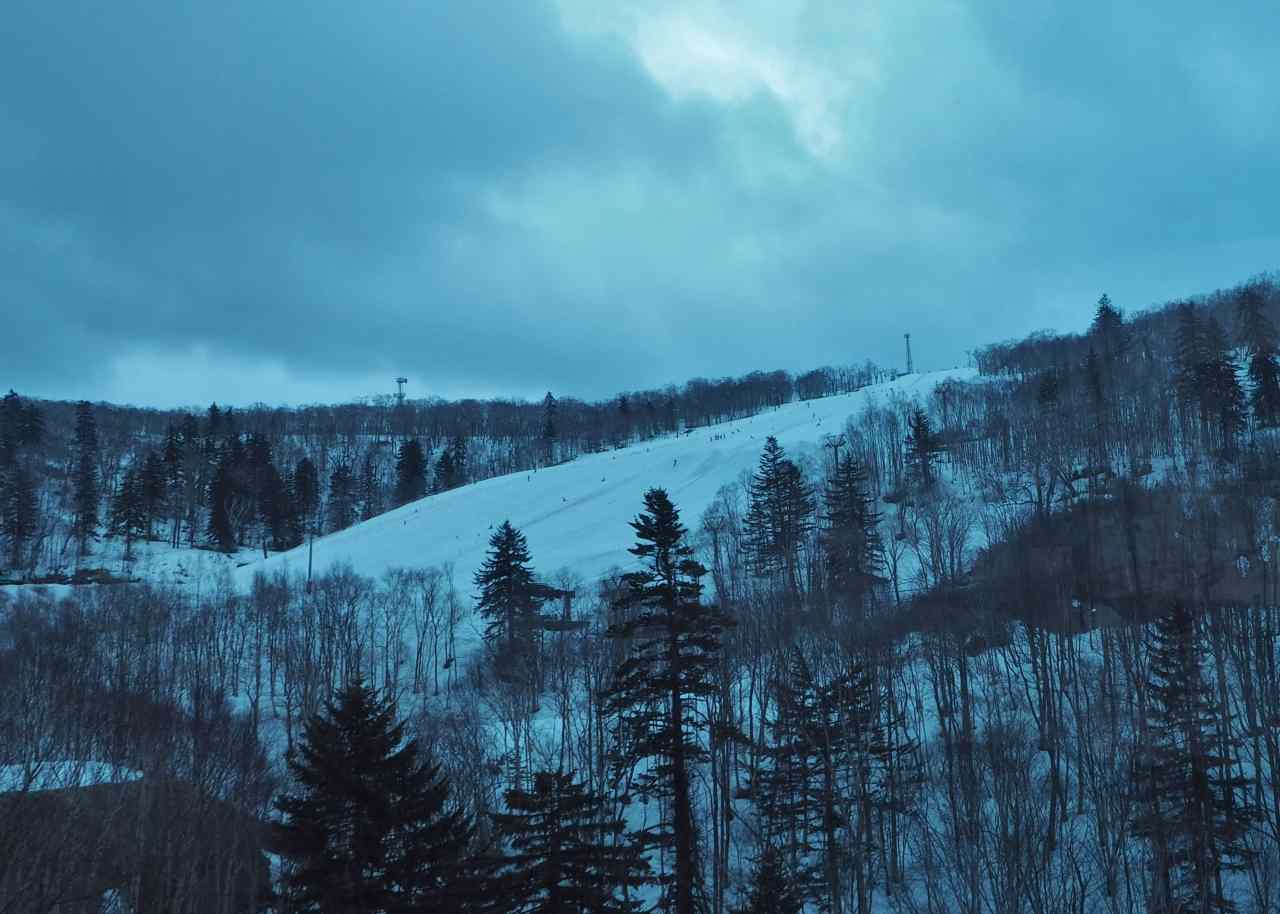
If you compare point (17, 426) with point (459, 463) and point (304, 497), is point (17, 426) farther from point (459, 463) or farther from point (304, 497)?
point (459, 463)

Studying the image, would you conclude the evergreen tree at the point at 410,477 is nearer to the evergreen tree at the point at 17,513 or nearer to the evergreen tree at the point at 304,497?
the evergreen tree at the point at 304,497

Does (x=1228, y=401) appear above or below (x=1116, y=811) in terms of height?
above

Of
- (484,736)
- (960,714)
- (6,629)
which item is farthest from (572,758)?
(6,629)

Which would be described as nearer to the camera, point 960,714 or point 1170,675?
point 1170,675

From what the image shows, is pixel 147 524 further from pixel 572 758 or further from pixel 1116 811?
pixel 1116 811

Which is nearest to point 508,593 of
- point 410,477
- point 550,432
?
point 410,477

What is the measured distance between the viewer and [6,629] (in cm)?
4416

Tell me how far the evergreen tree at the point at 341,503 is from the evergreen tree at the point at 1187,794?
9772 centimetres

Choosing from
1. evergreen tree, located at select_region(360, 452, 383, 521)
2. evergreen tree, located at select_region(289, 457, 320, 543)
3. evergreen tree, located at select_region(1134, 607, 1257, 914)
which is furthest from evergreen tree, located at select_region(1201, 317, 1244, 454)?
evergreen tree, located at select_region(289, 457, 320, 543)

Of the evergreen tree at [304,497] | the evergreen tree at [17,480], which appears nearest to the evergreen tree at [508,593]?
the evergreen tree at [304,497]

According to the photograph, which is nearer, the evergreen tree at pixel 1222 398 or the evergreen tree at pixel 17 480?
the evergreen tree at pixel 1222 398

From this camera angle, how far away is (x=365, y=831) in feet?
61.5

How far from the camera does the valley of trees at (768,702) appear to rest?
1853 cm

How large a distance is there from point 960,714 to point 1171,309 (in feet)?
333
